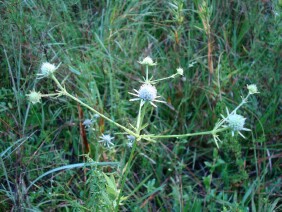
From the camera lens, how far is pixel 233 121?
1.52m

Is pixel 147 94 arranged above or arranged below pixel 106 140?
above

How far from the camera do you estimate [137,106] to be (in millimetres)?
2484

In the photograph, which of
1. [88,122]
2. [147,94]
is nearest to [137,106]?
[88,122]

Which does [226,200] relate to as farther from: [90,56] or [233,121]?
[90,56]

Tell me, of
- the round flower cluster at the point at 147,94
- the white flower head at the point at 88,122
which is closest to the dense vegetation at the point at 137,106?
the white flower head at the point at 88,122

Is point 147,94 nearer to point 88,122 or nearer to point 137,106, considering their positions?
point 88,122

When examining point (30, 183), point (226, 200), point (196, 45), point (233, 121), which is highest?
point (233, 121)

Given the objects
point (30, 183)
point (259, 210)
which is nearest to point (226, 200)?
point (259, 210)

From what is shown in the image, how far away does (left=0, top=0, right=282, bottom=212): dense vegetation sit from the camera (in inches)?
81.4

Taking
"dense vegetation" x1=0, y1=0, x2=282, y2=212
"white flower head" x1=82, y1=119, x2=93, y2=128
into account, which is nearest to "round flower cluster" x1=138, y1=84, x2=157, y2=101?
"dense vegetation" x1=0, y1=0, x2=282, y2=212

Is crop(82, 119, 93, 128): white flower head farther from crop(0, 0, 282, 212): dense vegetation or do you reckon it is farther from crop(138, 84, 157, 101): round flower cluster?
crop(138, 84, 157, 101): round flower cluster

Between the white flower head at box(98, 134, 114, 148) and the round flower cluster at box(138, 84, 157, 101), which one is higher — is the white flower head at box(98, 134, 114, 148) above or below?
below

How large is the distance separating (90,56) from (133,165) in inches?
27.5

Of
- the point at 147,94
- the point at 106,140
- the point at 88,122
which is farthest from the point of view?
the point at 88,122
